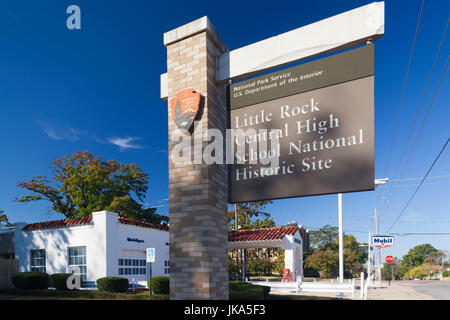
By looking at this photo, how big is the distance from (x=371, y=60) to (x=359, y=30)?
0.55m

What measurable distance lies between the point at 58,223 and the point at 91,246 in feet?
10.5

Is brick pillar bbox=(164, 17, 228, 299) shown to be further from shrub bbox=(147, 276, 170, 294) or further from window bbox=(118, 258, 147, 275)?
window bbox=(118, 258, 147, 275)

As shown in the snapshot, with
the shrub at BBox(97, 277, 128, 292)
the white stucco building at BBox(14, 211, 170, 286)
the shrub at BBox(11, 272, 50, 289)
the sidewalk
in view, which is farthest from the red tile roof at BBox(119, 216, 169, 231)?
the sidewalk

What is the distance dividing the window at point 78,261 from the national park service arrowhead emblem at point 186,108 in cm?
1573

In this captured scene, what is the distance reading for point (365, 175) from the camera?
5641mm

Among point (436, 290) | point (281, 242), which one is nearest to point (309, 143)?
point (281, 242)

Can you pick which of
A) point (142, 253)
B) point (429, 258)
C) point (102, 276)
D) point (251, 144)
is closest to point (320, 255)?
point (142, 253)

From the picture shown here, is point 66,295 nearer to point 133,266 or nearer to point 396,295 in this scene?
point 133,266

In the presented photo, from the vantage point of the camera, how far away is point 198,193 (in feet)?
21.2

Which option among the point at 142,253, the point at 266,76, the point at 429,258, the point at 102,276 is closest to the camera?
the point at 266,76

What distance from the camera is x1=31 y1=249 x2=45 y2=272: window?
69.2 feet

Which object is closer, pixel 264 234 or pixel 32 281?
pixel 32 281

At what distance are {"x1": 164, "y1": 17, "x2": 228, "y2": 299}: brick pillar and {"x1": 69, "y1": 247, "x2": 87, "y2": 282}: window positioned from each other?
15141 mm
